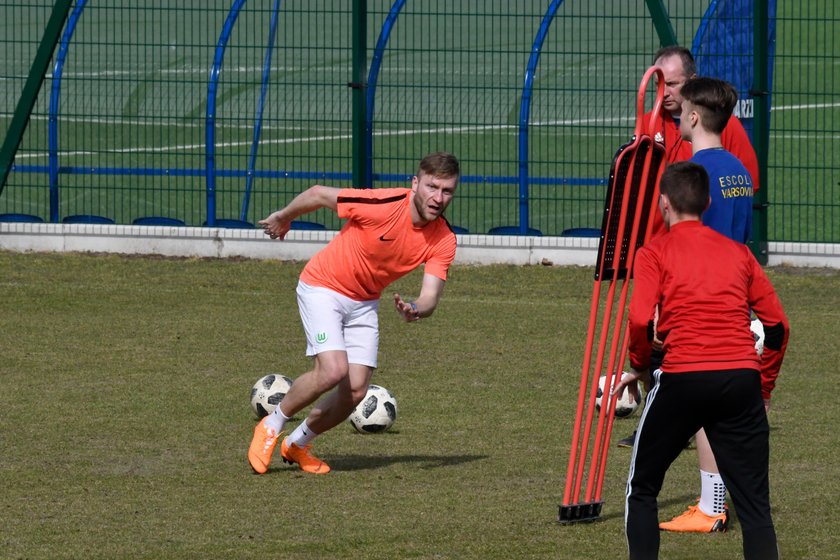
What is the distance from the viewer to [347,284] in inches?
307

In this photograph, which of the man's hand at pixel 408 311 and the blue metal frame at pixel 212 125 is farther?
the blue metal frame at pixel 212 125

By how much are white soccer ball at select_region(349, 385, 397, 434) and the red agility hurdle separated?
213 centimetres

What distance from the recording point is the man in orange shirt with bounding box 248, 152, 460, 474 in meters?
7.70

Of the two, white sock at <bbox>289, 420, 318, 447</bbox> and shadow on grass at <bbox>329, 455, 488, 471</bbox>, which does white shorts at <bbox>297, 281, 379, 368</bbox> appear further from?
shadow on grass at <bbox>329, 455, 488, 471</bbox>

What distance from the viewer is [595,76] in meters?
15.6

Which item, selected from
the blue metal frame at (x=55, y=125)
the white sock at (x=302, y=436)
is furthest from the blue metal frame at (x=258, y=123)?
the white sock at (x=302, y=436)

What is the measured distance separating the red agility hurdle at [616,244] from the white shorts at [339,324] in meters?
1.55

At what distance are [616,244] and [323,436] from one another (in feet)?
9.56

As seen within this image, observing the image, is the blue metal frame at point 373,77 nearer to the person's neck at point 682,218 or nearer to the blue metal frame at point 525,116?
the blue metal frame at point 525,116

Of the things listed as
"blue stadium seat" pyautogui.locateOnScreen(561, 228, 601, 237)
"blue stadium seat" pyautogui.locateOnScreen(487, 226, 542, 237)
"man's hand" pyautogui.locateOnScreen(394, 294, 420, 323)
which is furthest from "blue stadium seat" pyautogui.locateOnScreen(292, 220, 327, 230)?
"man's hand" pyautogui.locateOnScreen(394, 294, 420, 323)

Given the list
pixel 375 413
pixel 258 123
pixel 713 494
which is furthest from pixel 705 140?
pixel 258 123

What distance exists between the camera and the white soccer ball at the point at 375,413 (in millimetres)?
8719

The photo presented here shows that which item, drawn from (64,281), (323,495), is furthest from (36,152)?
(323,495)

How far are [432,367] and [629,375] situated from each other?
16.1 feet
